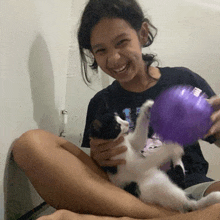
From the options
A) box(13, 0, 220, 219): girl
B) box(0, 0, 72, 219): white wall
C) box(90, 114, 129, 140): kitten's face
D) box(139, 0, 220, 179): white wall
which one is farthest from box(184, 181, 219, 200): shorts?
box(0, 0, 72, 219): white wall

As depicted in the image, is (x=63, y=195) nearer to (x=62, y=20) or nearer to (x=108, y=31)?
(x=108, y=31)

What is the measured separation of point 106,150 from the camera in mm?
570

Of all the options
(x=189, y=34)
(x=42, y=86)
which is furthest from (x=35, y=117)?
(x=189, y=34)

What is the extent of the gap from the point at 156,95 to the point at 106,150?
0.22 m

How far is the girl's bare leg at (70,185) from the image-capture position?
0.47 metres

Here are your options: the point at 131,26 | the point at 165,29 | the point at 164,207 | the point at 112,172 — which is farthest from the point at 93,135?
the point at 165,29

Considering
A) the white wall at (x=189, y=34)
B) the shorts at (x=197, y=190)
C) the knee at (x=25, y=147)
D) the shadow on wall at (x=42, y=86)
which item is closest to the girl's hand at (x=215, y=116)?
the shorts at (x=197, y=190)

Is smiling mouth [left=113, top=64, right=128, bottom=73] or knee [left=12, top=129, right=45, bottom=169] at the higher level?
smiling mouth [left=113, top=64, right=128, bottom=73]

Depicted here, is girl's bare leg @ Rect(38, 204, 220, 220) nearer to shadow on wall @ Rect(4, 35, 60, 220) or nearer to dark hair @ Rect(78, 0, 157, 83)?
shadow on wall @ Rect(4, 35, 60, 220)

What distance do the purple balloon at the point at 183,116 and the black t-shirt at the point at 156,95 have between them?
87 mm

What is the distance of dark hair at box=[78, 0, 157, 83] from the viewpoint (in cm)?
63

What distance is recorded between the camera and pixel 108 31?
633mm

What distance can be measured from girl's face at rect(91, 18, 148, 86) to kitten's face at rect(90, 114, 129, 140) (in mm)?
231

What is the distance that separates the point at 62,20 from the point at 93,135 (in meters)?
0.59
